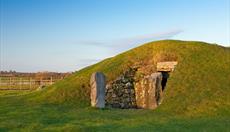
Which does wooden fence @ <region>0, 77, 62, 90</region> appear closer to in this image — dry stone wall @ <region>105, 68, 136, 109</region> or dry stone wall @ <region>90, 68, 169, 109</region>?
dry stone wall @ <region>105, 68, 136, 109</region>

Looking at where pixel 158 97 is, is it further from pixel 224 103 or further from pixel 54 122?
pixel 54 122

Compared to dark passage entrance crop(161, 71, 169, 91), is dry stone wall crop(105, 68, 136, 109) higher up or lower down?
lower down

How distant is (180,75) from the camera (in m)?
23.8

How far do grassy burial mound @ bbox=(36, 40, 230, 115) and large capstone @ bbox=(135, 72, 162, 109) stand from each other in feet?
2.10

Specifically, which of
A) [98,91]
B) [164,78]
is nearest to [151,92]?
[164,78]

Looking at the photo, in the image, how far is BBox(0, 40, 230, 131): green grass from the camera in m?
16.2

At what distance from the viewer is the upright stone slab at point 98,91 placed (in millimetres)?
22266

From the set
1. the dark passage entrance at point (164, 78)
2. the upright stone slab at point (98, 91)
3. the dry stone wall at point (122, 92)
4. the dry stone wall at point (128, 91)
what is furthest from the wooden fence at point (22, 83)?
the upright stone slab at point (98, 91)

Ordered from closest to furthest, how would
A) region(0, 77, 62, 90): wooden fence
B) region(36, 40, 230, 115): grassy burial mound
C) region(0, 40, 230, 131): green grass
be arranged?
region(0, 40, 230, 131): green grass → region(36, 40, 230, 115): grassy burial mound → region(0, 77, 62, 90): wooden fence

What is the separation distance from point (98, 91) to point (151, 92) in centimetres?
337

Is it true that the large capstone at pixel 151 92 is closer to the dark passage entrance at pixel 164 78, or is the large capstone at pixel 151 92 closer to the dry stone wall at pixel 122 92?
the dry stone wall at pixel 122 92

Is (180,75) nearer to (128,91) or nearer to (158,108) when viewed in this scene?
(158,108)

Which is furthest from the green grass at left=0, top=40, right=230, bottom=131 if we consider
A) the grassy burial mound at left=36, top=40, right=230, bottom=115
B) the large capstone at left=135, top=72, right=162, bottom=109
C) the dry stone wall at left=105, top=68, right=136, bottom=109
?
the large capstone at left=135, top=72, right=162, bottom=109

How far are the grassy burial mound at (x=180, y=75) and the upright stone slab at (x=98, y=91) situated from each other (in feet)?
4.68
